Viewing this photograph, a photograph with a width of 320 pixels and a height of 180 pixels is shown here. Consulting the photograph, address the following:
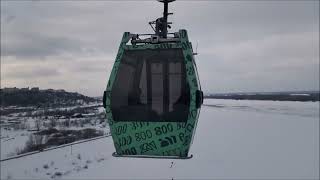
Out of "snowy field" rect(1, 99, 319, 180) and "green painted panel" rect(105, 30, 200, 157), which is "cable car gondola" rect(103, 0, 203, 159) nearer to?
"green painted panel" rect(105, 30, 200, 157)

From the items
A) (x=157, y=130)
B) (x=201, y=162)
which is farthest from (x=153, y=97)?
(x=201, y=162)

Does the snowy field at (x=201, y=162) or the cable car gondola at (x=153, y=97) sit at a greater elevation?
the cable car gondola at (x=153, y=97)

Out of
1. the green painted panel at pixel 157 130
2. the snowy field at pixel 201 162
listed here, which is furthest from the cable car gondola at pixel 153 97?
the snowy field at pixel 201 162

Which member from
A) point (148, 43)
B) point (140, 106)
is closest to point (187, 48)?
point (148, 43)

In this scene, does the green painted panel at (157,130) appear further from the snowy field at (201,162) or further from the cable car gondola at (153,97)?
the snowy field at (201,162)

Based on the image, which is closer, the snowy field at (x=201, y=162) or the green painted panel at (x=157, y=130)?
the green painted panel at (x=157, y=130)

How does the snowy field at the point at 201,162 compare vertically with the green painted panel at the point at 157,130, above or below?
below

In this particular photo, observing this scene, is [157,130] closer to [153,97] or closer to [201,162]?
[153,97]
